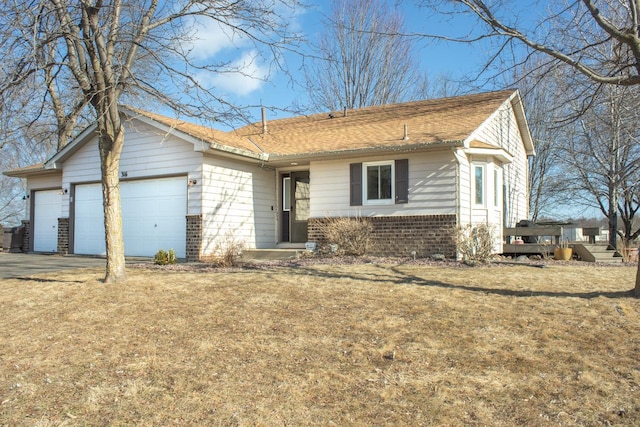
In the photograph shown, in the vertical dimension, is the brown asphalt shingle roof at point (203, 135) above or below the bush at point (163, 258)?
above

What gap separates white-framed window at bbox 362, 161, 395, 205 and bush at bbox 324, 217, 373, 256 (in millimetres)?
905

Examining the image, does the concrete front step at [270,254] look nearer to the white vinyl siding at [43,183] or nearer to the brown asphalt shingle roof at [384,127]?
the brown asphalt shingle roof at [384,127]

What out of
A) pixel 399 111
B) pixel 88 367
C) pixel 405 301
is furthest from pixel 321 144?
pixel 88 367

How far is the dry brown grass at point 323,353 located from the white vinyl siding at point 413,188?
4.08 m

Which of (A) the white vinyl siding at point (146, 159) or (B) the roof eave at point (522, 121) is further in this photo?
(B) the roof eave at point (522, 121)

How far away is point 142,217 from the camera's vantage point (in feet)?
46.6

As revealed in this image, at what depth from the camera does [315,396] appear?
4.26 meters

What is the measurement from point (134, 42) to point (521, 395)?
289 inches

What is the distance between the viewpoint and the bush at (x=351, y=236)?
40.1ft

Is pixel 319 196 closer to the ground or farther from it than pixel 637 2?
closer to the ground

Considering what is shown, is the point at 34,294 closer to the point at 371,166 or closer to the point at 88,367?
the point at 88,367

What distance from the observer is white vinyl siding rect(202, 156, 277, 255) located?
1303cm

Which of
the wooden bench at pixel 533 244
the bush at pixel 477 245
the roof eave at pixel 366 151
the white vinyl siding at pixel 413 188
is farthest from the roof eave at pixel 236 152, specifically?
the wooden bench at pixel 533 244

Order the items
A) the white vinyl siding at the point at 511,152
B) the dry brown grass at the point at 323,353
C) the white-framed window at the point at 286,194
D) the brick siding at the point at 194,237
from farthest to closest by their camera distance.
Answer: the white-framed window at the point at 286,194 → the white vinyl siding at the point at 511,152 → the brick siding at the point at 194,237 → the dry brown grass at the point at 323,353
